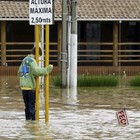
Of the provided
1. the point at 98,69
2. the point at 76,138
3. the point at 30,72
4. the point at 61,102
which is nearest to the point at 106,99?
the point at 61,102

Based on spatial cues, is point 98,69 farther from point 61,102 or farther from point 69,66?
point 61,102

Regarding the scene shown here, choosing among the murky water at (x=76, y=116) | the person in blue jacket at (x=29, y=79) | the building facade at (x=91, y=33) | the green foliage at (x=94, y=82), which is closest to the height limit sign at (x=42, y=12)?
the person in blue jacket at (x=29, y=79)

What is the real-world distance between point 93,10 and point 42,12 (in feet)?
75.7

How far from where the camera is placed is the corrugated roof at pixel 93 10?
1476 inches

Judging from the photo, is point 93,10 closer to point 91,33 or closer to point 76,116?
point 91,33

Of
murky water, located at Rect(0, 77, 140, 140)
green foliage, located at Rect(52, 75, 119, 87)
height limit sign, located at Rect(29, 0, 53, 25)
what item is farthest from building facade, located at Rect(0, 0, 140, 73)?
height limit sign, located at Rect(29, 0, 53, 25)

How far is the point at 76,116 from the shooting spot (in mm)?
18141

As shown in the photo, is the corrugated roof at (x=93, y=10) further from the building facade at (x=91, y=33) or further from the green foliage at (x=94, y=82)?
the green foliage at (x=94, y=82)

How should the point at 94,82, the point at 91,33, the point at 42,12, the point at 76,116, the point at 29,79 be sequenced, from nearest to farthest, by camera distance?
the point at 42,12 < the point at 29,79 < the point at 76,116 < the point at 94,82 < the point at 91,33

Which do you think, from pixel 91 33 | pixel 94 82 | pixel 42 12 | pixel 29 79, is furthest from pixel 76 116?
pixel 91 33

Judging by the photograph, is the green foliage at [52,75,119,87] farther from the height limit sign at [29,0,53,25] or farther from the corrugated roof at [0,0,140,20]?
the height limit sign at [29,0,53,25]

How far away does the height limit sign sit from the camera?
52.4 feet

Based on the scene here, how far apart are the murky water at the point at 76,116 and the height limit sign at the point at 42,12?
219 cm

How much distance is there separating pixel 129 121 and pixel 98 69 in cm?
2061
